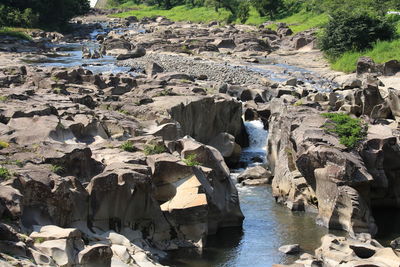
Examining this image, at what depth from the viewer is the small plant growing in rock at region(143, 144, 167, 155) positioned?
24672 millimetres

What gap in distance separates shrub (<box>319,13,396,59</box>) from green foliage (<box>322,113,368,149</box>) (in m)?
33.2

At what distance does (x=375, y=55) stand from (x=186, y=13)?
75.6 meters

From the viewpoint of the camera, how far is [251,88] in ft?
152

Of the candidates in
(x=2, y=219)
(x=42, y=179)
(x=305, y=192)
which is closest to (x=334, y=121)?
(x=305, y=192)

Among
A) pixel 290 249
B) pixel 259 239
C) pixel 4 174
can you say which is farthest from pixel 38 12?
pixel 290 249

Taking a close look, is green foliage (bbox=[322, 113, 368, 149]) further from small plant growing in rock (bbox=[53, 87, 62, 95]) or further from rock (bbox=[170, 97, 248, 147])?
small plant growing in rock (bbox=[53, 87, 62, 95])

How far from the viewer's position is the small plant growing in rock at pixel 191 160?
23.7m

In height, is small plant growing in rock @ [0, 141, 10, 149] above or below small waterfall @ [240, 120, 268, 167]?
above

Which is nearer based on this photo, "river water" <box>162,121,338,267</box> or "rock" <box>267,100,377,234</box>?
"river water" <box>162,121,338,267</box>

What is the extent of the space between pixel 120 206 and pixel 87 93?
17.0 meters

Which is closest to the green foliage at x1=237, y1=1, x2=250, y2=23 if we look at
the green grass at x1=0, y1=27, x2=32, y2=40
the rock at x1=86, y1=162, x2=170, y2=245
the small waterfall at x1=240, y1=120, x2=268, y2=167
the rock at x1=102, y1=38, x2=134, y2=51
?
the rock at x1=102, y1=38, x2=134, y2=51

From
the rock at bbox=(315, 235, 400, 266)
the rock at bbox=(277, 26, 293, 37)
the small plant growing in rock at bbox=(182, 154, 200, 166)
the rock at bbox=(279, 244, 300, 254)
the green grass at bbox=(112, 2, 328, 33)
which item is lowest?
the rock at bbox=(279, 244, 300, 254)

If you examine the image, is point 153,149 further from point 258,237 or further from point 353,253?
point 353,253

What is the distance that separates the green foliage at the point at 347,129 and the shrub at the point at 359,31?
33248mm
